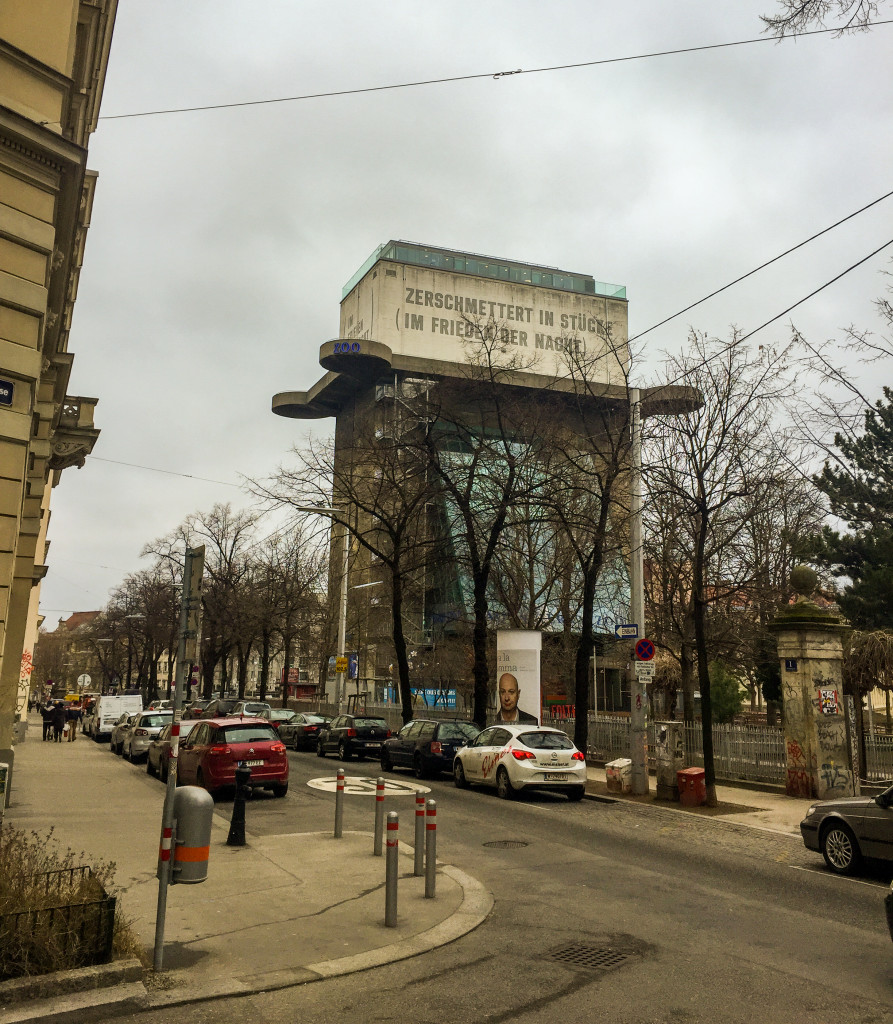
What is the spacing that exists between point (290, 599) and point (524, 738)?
32.9 m

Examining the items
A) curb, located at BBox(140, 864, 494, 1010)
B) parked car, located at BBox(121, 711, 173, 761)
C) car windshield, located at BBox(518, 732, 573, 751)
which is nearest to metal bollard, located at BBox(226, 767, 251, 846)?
curb, located at BBox(140, 864, 494, 1010)

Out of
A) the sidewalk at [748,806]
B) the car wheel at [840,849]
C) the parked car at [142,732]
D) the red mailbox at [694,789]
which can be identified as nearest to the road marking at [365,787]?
the sidewalk at [748,806]

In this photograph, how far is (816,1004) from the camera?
5676 millimetres

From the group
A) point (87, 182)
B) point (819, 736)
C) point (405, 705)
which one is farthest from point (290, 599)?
point (819, 736)

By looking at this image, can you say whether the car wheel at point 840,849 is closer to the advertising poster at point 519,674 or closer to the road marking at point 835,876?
the road marking at point 835,876

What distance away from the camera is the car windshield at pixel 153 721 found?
28062mm

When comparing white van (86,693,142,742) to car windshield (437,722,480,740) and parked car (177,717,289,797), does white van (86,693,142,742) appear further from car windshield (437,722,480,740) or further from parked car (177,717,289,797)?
parked car (177,717,289,797)

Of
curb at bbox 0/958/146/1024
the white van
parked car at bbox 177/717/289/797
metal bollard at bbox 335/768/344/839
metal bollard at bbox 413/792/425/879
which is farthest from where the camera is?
the white van

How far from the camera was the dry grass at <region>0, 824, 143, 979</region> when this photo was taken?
548 centimetres

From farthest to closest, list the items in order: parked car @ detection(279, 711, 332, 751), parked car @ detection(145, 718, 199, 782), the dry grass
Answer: parked car @ detection(279, 711, 332, 751) → parked car @ detection(145, 718, 199, 782) → the dry grass

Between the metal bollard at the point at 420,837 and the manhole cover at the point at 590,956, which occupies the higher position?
the metal bollard at the point at 420,837

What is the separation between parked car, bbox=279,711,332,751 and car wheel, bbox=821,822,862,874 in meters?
23.0

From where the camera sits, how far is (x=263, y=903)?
8.32 m

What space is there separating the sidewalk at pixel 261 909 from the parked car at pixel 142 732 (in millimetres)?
12606
